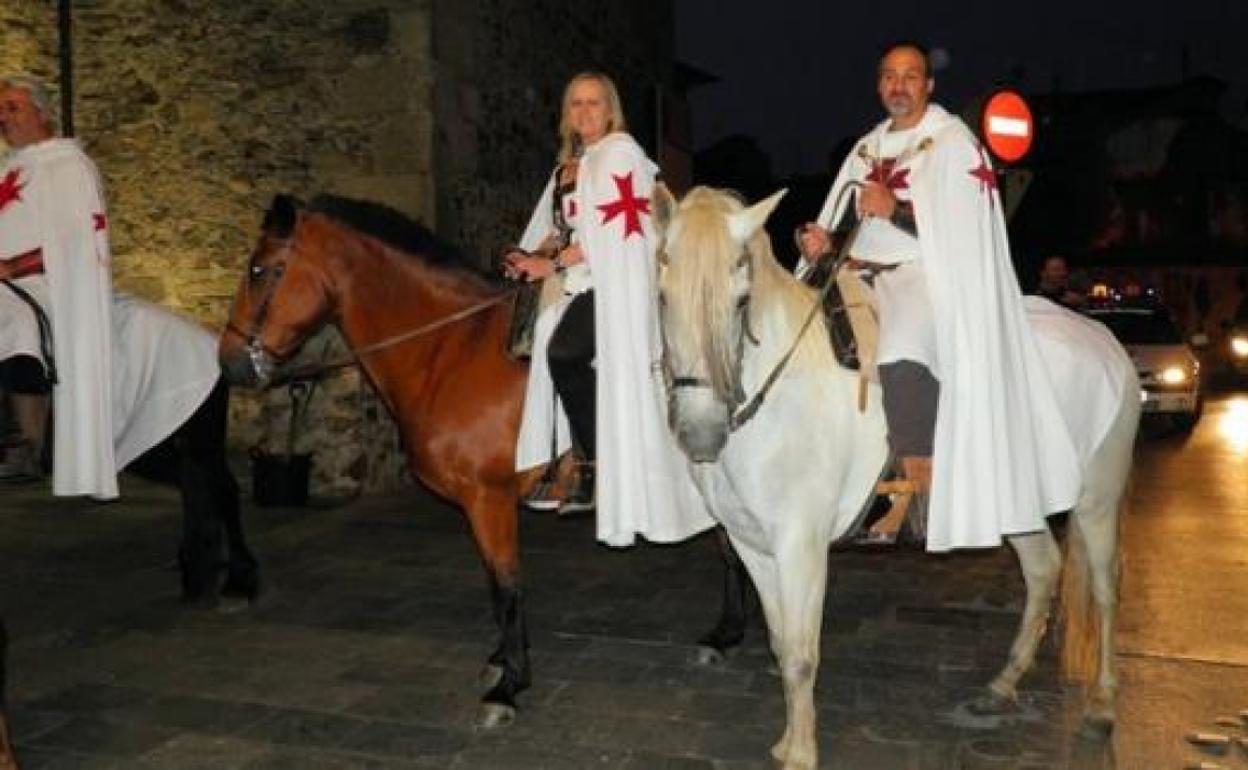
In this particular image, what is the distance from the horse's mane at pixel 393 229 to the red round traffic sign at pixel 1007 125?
3918mm

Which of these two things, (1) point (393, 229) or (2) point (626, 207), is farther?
(1) point (393, 229)

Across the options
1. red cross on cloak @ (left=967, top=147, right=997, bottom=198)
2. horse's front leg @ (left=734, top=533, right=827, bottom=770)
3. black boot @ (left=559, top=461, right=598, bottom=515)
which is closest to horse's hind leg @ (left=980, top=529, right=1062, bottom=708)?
horse's front leg @ (left=734, top=533, right=827, bottom=770)

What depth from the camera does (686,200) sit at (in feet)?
10.8

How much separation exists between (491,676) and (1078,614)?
2.65m

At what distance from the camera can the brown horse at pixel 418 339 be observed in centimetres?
454

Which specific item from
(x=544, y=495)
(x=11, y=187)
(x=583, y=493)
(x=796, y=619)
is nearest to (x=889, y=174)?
(x=796, y=619)

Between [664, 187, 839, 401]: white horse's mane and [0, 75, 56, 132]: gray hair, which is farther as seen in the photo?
[0, 75, 56, 132]: gray hair

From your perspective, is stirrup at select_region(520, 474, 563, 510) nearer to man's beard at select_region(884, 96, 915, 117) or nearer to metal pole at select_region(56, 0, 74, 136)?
man's beard at select_region(884, 96, 915, 117)

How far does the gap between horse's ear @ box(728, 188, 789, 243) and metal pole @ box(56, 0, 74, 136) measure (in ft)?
30.5

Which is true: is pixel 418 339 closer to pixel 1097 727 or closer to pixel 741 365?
pixel 741 365

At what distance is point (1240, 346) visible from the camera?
2119 centimetres

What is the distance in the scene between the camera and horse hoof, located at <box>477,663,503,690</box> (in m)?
4.58

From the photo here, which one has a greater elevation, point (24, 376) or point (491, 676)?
point (24, 376)

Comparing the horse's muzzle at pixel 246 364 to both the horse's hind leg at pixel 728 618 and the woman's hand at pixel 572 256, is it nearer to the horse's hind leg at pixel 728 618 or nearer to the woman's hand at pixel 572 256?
the woman's hand at pixel 572 256
